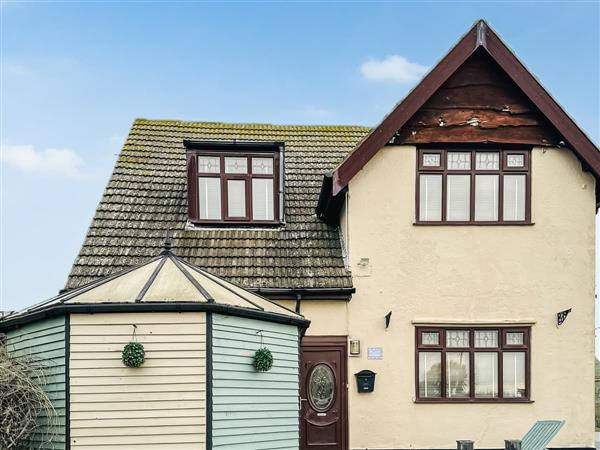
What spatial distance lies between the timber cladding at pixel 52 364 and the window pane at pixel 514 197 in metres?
8.37

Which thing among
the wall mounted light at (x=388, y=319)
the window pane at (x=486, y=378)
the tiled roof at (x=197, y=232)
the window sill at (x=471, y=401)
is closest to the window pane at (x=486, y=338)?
the window pane at (x=486, y=378)

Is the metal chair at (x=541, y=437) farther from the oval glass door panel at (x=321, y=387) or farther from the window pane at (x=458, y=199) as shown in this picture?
the window pane at (x=458, y=199)

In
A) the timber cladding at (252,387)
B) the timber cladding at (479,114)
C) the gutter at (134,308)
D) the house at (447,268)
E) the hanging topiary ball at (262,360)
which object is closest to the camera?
the gutter at (134,308)

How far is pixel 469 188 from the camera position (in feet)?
43.2

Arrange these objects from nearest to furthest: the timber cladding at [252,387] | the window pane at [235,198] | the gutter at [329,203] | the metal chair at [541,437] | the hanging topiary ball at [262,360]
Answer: the timber cladding at [252,387], the hanging topiary ball at [262,360], the metal chair at [541,437], the gutter at [329,203], the window pane at [235,198]

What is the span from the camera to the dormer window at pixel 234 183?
14.0m

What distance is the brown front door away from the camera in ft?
41.8

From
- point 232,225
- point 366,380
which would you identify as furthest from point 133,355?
point 232,225

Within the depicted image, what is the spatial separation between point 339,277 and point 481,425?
150 inches

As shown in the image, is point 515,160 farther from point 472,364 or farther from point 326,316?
point 326,316

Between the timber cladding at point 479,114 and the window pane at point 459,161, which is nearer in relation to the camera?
the timber cladding at point 479,114

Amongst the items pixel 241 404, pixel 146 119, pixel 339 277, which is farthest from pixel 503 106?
pixel 146 119

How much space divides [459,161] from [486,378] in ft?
13.6

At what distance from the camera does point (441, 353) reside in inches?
507
